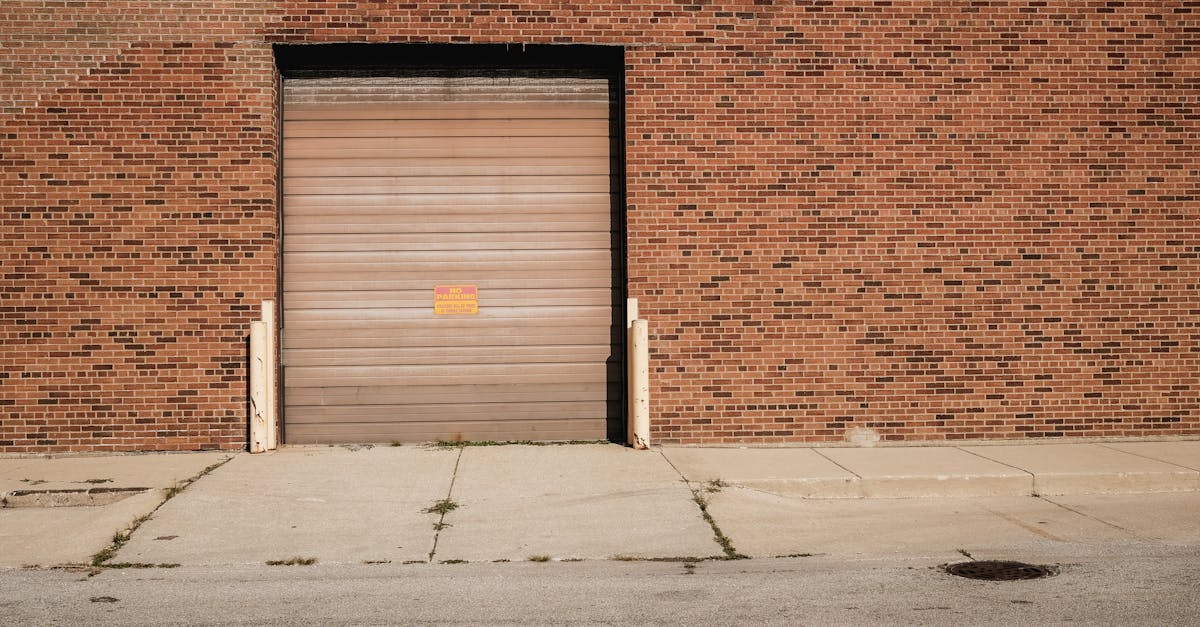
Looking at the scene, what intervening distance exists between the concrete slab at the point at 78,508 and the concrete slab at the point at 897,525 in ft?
15.2

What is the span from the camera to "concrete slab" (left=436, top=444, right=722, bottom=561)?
7039mm

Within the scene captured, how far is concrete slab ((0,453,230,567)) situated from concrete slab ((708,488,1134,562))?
464cm

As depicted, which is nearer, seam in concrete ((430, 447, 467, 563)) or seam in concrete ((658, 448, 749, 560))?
seam in concrete ((658, 448, 749, 560))

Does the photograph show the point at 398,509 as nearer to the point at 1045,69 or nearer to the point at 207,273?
the point at 207,273

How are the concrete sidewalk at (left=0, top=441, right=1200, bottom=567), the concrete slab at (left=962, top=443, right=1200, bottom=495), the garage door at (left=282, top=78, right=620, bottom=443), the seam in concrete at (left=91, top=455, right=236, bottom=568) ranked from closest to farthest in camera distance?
1. the seam in concrete at (left=91, top=455, right=236, bottom=568)
2. the concrete sidewalk at (left=0, top=441, right=1200, bottom=567)
3. the concrete slab at (left=962, top=443, right=1200, bottom=495)
4. the garage door at (left=282, top=78, right=620, bottom=443)

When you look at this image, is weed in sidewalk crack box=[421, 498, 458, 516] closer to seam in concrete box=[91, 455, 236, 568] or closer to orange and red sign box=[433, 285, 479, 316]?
seam in concrete box=[91, 455, 236, 568]

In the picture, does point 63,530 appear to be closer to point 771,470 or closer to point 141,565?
point 141,565

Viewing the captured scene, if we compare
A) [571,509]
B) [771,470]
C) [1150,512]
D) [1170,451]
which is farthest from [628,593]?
[1170,451]

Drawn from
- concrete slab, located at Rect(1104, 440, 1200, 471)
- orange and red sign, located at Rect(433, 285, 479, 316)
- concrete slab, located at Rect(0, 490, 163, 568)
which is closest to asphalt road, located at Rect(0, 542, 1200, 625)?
concrete slab, located at Rect(0, 490, 163, 568)

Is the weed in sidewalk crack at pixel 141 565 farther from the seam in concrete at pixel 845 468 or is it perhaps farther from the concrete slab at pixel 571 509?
the seam in concrete at pixel 845 468

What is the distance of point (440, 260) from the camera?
11.1m

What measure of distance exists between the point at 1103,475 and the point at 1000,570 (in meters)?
3.19

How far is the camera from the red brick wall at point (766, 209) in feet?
34.0

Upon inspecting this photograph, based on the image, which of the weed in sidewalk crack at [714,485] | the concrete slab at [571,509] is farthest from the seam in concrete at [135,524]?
the weed in sidewalk crack at [714,485]
